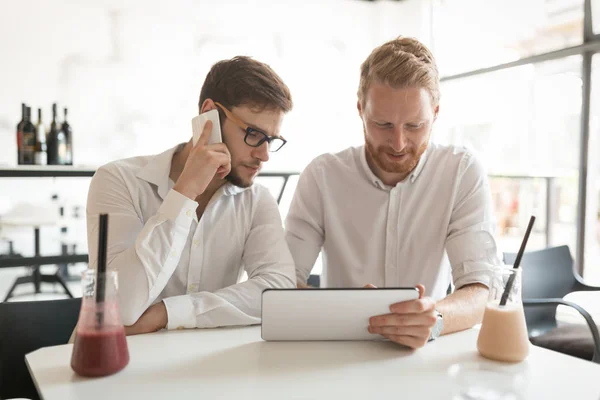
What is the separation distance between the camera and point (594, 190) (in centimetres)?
402

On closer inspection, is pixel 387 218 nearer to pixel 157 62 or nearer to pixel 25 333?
pixel 25 333

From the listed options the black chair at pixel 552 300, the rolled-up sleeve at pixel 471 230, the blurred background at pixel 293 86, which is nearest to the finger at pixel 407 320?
the rolled-up sleeve at pixel 471 230

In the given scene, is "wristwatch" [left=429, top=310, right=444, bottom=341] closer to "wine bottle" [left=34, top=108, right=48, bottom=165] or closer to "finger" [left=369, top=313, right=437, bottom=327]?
"finger" [left=369, top=313, right=437, bottom=327]

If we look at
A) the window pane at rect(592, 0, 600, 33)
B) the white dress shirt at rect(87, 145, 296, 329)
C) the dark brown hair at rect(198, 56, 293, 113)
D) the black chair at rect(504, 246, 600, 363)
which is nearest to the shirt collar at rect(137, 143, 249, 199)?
the white dress shirt at rect(87, 145, 296, 329)

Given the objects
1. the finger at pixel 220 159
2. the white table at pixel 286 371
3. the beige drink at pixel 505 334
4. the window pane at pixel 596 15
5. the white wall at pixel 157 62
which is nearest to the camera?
the white table at pixel 286 371

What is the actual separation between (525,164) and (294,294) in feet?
13.9

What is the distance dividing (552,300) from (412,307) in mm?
1297

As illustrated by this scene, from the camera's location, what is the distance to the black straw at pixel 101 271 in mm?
900

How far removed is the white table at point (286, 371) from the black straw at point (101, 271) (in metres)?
0.12

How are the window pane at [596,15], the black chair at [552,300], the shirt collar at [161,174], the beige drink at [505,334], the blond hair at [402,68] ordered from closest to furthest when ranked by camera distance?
the beige drink at [505,334], the shirt collar at [161,174], the blond hair at [402,68], the black chair at [552,300], the window pane at [596,15]

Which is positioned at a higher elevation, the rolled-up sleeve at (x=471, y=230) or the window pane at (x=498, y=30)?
the window pane at (x=498, y=30)

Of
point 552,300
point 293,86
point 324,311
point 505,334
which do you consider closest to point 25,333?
point 324,311

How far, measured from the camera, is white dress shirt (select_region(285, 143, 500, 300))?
5.76 ft

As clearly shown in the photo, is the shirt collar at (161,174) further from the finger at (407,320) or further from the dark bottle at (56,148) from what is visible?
the dark bottle at (56,148)
